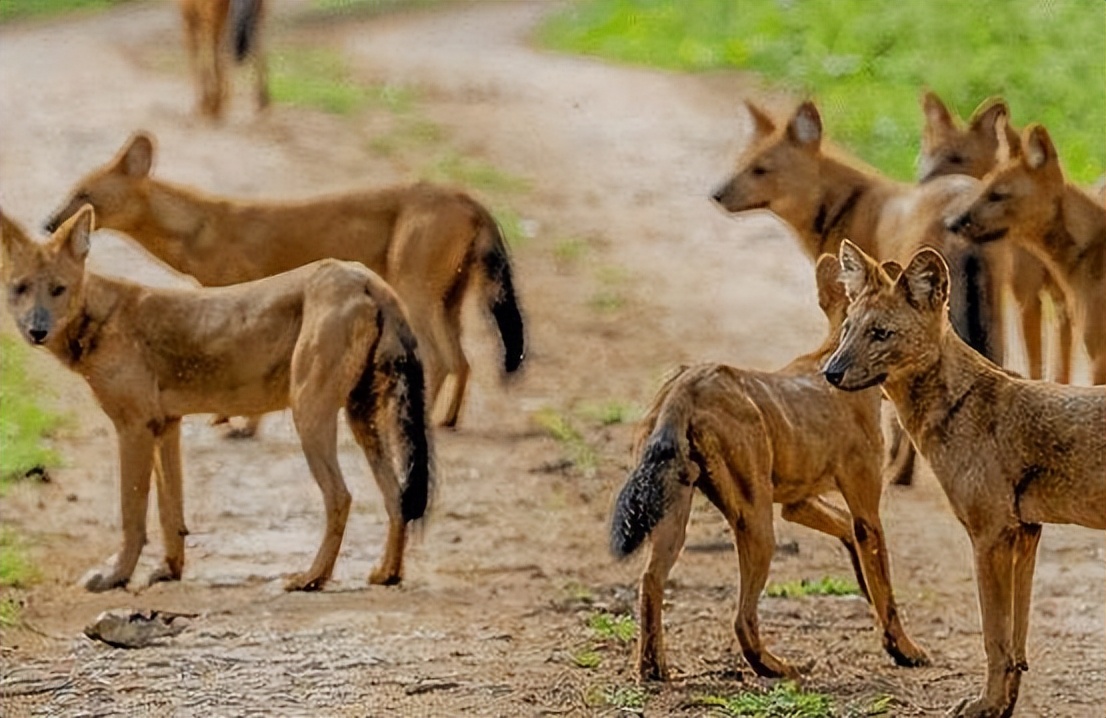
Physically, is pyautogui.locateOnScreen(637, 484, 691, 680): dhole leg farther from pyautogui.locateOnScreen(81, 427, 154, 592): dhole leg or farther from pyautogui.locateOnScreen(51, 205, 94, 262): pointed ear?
pyautogui.locateOnScreen(51, 205, 94, 262): pointed ear

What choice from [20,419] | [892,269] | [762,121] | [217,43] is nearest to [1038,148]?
[762,121]

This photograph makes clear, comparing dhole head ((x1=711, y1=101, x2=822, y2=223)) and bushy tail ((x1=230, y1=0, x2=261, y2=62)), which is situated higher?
dhole head ((x1=711, y1=101, x2=822, y2=223))

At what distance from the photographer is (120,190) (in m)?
11.5

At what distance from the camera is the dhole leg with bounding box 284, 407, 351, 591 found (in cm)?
915

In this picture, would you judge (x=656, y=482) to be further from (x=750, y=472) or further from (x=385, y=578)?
(x=385, y=578)

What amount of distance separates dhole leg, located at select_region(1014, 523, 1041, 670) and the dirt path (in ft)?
1.19

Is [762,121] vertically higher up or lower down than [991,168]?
higher up

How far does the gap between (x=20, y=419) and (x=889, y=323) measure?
6304 mm

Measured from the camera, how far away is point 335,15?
1093 inches

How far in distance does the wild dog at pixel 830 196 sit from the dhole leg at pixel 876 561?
2920 mm

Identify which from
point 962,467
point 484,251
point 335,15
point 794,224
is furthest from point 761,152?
point 335,15

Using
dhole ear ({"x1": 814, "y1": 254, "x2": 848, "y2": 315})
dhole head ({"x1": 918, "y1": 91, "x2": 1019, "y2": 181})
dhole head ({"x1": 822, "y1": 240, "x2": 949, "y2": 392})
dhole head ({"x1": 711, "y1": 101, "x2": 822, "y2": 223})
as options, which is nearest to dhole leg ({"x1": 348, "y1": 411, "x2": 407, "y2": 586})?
dhole ear ({"x1": 814, "y1": 254, "x2": 848, "y2": 315})

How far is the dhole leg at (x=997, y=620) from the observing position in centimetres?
714

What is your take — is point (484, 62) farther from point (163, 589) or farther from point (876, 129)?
point (163, 589)
